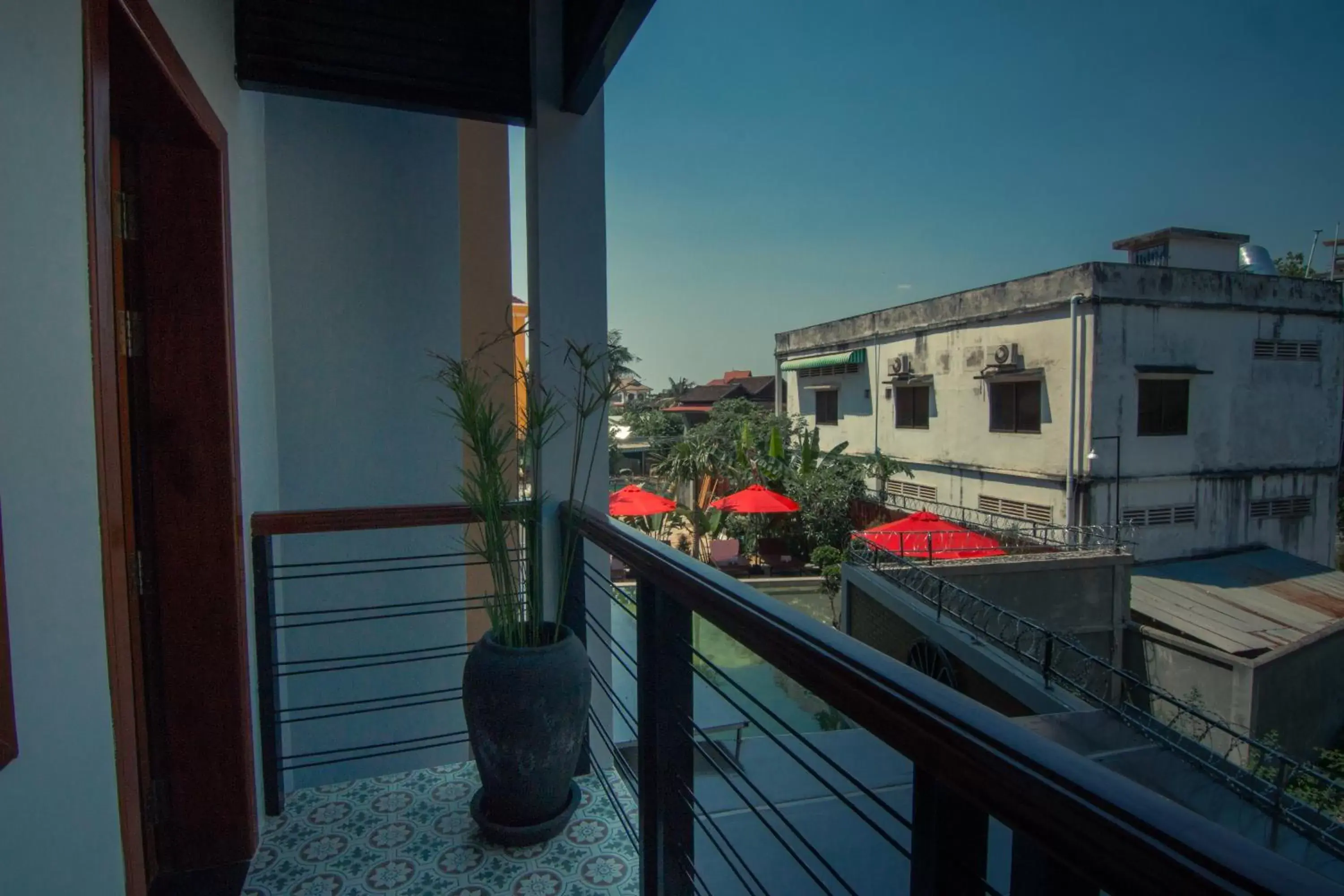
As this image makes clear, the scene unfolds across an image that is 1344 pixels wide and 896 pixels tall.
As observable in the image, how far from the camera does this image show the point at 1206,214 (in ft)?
91.0

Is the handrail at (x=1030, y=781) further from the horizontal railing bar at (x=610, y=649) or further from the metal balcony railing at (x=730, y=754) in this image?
the horizontal railing bar at (x=610, y=649)

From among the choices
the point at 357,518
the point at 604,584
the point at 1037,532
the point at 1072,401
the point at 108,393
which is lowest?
the point at 1037,532

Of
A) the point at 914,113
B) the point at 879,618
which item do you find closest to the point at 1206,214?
the point at 914,113

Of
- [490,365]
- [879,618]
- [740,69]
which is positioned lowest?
[879,618]

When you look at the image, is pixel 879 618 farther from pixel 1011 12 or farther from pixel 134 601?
pixel 1011 12

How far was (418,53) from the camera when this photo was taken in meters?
2.36

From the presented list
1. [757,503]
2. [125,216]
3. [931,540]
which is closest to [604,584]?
[125,216]

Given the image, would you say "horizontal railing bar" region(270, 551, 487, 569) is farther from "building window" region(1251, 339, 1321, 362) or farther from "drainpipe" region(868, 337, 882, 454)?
"building window" region(1251, 339, 1321, 362)

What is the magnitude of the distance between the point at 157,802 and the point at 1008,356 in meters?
12.5

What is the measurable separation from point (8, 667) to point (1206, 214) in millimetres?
35337

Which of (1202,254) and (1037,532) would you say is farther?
(1202,254)

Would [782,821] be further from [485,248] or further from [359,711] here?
[485,248]

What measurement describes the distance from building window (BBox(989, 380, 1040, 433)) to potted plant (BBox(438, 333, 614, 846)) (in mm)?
11348

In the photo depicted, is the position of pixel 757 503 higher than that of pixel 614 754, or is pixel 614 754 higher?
pixel 614 754
